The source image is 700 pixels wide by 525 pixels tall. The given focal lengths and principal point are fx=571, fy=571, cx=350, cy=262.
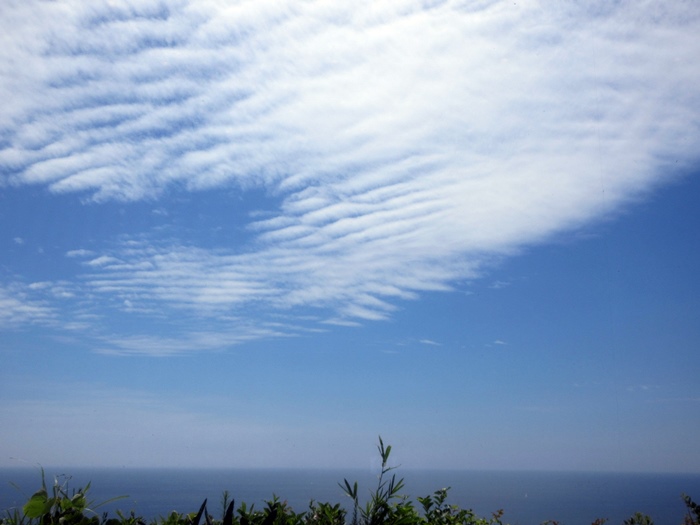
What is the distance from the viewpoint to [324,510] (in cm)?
440

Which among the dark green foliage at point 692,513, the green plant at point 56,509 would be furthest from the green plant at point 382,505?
the dark green foliage at point 692,513

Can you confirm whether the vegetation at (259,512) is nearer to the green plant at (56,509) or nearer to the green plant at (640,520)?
the green plant at (56,509)

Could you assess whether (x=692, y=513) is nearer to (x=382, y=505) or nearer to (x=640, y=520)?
(x=640, y=520)

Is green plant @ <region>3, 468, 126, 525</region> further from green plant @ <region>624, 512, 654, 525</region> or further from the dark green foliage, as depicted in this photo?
green plant @ <region>624, 512, 654, 525</region>

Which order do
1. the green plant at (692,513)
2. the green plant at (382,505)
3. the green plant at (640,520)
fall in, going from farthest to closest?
the green plant at (640,520), the green plant at (692,513), the green plant at (382,505)

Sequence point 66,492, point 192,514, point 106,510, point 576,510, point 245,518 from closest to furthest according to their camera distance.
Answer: point 66,492
point 106,510
point 245,518
point 192,514
point 576,510

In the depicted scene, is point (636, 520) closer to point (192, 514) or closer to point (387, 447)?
point (387, 447)

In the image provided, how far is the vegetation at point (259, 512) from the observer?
303 cm

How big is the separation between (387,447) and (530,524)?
123440 millimetres

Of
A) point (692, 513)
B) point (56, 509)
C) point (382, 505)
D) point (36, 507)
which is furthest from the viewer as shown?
point (692, 513)

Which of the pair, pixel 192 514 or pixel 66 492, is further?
pixel 192 514

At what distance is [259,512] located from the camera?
4.09 m

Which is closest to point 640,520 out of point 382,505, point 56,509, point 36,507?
point 382,505

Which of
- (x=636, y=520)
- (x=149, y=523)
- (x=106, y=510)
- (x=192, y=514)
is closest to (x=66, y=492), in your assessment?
(x=106, y=510)
